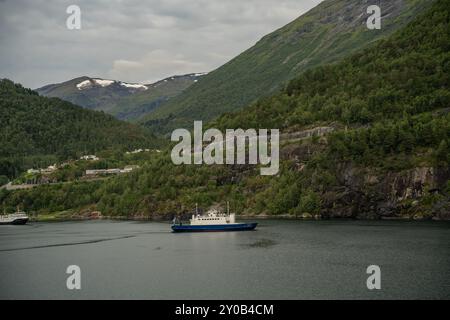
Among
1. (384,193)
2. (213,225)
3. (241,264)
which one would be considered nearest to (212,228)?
(213,225)

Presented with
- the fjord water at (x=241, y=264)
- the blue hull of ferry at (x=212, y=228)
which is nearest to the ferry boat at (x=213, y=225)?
the blue hull of ferry at (x=212, y=228)

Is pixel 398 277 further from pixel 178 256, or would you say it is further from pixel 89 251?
pixel 89 251

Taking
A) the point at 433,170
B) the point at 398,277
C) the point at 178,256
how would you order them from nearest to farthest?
the point at 398,277, the point at 178,256, the point at 433,170

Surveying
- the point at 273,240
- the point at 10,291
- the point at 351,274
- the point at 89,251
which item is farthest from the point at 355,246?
the point at 10,291

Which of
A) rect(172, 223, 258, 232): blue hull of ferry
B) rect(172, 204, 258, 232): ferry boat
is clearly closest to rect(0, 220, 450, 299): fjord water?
rect(172, 223, 258, 232): blue hull of ferry

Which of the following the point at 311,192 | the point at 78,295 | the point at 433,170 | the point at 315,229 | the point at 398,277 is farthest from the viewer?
the point at 311,192

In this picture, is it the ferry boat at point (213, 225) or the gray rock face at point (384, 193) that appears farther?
the gray rock face at point (384, 193)

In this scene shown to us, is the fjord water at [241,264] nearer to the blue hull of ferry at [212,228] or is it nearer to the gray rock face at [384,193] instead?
the blue hull of ferry at [212,228]

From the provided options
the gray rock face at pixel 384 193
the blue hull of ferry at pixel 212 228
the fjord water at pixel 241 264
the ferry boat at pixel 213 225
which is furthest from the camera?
the gray rock face at pixel 384 193
